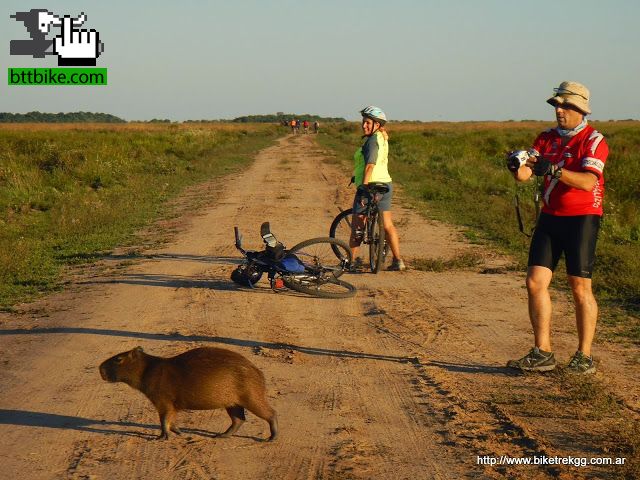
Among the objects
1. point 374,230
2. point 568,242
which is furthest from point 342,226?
point 568,242

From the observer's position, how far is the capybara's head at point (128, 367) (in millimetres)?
4648

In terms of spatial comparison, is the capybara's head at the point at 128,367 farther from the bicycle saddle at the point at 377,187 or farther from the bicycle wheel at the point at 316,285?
the bicycle saddle at the point at 377,187

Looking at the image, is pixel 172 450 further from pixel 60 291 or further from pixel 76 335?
pixel 60 291

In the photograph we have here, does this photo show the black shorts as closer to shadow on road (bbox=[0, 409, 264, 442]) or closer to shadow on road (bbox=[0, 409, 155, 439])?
shadow on road (bbox=[0, 409, 264, 442])

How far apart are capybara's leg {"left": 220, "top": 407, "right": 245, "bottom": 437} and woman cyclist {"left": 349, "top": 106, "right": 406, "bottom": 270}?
17.4ft

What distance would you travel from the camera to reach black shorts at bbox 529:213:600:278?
231 inches

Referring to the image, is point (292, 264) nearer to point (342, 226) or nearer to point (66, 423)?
point (342, 226)

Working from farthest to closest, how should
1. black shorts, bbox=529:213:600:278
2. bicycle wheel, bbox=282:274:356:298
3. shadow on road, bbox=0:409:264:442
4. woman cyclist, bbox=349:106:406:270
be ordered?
woman cyclist, bbox=349:106:406:270
bicycle wheel, bbox=282:274:356:298
black shorts, bbox=529:213:600:278
shadow on road, bbox=0:409:264:442

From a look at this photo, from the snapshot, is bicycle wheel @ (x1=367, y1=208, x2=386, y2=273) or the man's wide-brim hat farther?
bicycle wheel @ (x1=367, y1=208, x2=386, y2=273)

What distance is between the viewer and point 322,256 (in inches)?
362

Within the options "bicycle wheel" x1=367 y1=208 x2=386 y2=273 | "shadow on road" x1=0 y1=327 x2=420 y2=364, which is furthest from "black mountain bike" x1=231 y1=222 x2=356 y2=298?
"shadow on road" x1=0 y1=327 x2=420 y2=364

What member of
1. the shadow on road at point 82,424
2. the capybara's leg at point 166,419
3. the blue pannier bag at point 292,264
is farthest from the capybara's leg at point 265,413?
the blue pannier bag at point 292,264

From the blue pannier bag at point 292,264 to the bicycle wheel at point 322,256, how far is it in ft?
0.22

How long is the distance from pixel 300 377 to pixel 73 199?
A: 13.0 metres
